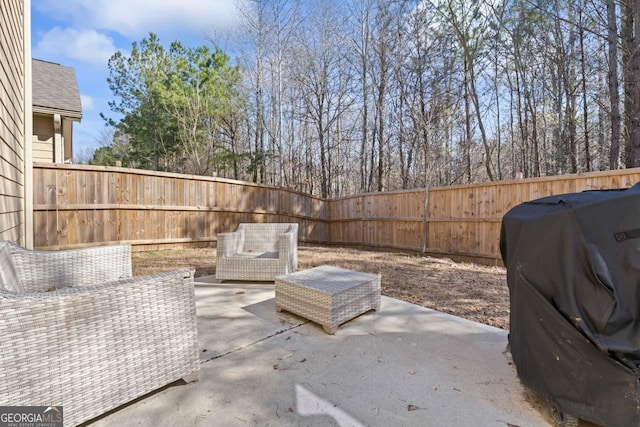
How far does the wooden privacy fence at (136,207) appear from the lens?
5.14 m

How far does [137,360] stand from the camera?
1517mm

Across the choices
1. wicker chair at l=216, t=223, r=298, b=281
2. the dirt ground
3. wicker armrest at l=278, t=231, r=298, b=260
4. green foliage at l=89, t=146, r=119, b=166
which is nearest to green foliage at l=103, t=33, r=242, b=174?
green foliage at l=89, t=146, r=119, b=166

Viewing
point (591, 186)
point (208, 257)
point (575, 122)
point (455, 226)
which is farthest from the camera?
point (575, 122)

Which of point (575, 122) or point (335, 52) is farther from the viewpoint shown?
point (335, 52)

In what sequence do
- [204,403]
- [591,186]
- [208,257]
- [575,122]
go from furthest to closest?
1. [575,122]
2. [208,257]
3. [591,186]
4. [204,403]

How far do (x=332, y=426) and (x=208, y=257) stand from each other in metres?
4.60

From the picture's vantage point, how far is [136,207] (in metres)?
5.98

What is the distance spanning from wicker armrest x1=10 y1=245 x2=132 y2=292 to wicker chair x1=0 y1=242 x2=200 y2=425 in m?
0.46

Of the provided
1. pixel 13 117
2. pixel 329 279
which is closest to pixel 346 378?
pixel 329 279

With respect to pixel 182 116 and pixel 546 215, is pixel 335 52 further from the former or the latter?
pixel 546 215

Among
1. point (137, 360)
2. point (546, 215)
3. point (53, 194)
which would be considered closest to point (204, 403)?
point (137, 360)

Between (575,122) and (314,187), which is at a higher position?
(575,122)

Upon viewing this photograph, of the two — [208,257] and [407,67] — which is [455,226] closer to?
[208,257]

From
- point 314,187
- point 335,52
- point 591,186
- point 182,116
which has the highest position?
point 335,52
